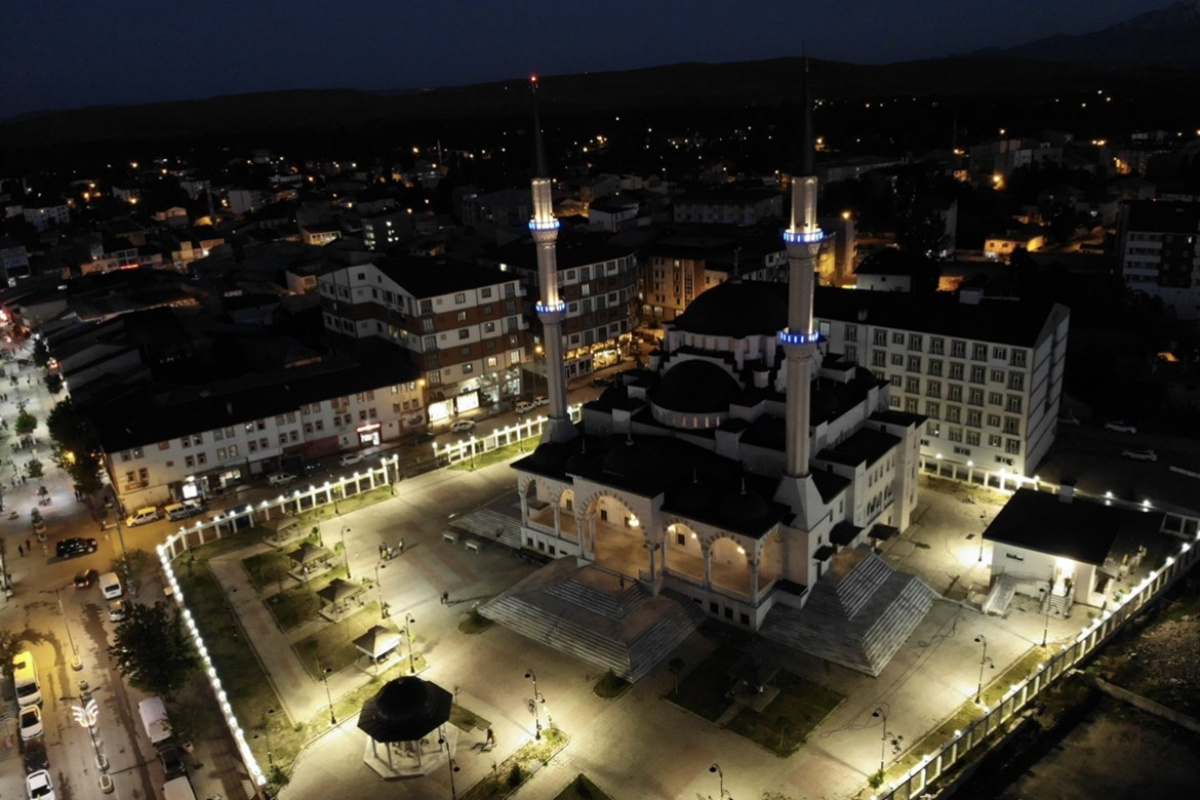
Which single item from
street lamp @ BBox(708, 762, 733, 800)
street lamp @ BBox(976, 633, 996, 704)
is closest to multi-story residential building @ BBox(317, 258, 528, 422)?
street lamp @ BBox(708, 762, 733, 800)

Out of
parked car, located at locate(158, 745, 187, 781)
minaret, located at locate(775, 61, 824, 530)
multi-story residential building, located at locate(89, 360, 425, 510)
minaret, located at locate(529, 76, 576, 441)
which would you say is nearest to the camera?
parked car, located at locate(158, 745, 187, 781)

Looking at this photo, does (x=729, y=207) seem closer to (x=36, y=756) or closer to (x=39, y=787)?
(x=36, y=756)

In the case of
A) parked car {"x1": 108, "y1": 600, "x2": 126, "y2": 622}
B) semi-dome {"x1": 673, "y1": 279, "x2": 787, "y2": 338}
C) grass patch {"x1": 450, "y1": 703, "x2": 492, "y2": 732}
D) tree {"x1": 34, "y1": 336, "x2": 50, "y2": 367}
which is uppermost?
semi-dome {"x1": 673, "y1": 279, "x2": 787, "y2": 338}

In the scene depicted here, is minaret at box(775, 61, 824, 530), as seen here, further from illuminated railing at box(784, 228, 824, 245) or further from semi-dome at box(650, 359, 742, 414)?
semi-dome at box(650, 359, 742, 414)

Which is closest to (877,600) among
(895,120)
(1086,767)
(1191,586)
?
(1086,767)

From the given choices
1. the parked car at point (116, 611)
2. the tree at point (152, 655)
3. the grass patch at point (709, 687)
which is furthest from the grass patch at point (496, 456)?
the grass patch at point (709, 687)

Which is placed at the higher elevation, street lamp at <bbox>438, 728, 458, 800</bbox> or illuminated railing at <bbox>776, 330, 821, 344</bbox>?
illuminated railing at <bbox>776, 330, 821, 344</bbox>

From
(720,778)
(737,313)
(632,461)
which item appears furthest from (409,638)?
(737,313)
